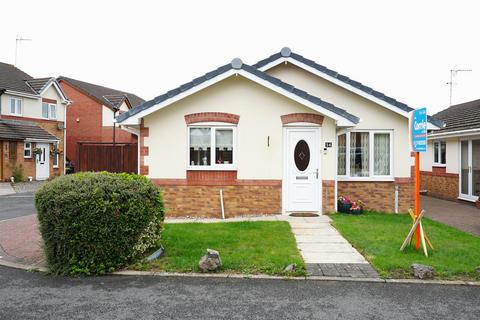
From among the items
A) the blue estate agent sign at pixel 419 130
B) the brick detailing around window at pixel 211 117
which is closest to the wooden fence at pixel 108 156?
the brick detailing around window at pixel 211 117

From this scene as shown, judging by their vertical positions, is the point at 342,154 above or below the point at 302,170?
above

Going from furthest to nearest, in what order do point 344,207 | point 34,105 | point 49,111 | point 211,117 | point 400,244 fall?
point 49,111 → point 34,105 → point 344,207 → point 211,117 → point 400,244

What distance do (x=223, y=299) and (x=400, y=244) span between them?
14.2 feet

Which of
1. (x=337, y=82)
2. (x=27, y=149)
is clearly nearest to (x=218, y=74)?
(x=337, y=82)

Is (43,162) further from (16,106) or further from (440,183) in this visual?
(440,183)

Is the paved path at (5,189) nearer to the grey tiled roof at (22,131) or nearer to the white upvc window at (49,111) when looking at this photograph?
the grey tiled roof at (22,131)

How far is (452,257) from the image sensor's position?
284 inches

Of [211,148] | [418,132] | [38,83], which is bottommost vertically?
[211,148]

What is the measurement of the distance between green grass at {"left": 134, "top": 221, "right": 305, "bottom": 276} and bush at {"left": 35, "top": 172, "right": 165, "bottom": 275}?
57 centimetres

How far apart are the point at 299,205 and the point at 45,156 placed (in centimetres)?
2427

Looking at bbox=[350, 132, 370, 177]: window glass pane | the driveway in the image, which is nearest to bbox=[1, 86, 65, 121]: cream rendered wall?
the driveway

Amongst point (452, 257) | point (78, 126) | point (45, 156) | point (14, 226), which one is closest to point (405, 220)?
point (452, 257)

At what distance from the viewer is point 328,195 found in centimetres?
1197

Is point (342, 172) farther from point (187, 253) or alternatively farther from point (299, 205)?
point (187, 253)
